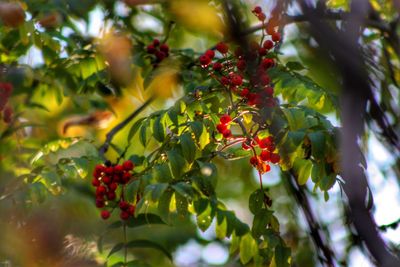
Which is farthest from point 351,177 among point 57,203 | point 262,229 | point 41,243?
point 57,203

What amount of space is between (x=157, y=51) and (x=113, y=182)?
1.24 metres

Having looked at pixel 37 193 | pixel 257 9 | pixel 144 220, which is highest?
pixel 257 9

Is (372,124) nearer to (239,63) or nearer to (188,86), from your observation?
(239,63)

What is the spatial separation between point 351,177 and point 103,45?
119 inches

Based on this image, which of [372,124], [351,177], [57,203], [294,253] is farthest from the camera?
[57,203]

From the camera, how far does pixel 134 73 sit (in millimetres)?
4598

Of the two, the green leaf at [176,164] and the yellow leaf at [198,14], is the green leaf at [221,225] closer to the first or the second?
the green leaf at [176,164]

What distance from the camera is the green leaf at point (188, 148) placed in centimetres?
311

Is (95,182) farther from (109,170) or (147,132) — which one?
(147,132)

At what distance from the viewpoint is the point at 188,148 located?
122 inches

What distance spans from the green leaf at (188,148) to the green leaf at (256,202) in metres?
0.33

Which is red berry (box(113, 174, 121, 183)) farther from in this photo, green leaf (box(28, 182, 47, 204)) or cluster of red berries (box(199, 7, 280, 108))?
cluster of red berries (box(199, 7, 280, 108))

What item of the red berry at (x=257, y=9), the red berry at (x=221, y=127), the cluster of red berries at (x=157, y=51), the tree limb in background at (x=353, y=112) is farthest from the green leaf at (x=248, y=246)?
the tree limb in background at (x=353, y=112)

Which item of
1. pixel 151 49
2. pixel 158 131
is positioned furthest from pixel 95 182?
pixel 151 49
